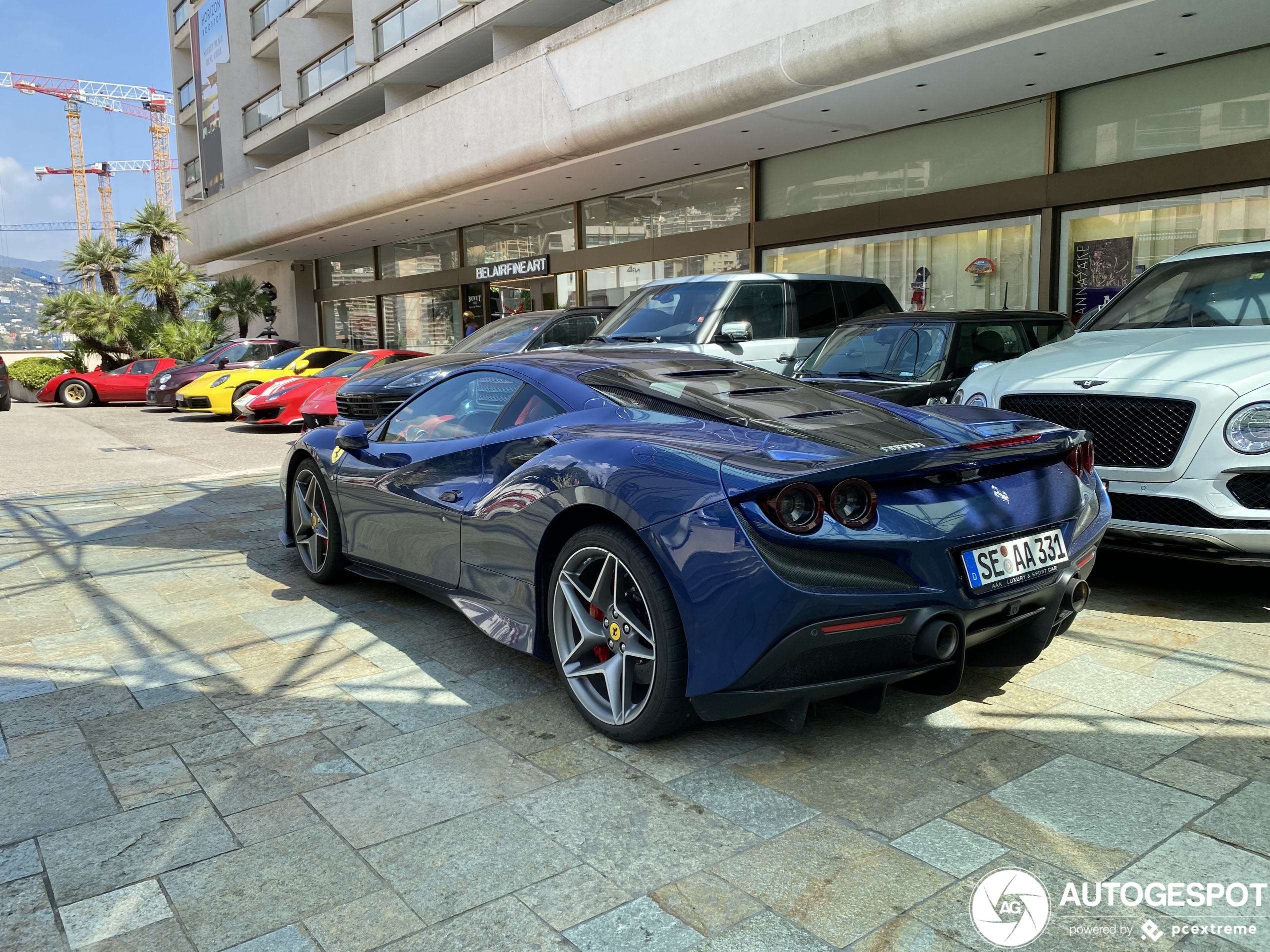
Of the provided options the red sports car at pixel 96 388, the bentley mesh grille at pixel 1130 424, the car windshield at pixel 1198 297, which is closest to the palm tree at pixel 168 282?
the red sports car at pixel 96 388

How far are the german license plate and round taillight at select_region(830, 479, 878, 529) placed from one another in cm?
34

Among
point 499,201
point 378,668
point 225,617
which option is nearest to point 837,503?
point 378,668

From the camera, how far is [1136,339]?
5.33 meters

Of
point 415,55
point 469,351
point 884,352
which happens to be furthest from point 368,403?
point 415,55

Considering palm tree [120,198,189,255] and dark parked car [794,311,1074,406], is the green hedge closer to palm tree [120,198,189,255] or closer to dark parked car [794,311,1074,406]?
palm tree [120,198,189,255]

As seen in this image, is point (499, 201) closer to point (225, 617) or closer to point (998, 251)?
point (998, 251)

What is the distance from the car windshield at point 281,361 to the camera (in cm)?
1745

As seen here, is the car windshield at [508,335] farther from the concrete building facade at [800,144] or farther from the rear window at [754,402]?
the rear window at [754,402]

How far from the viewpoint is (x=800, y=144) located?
14469 mm

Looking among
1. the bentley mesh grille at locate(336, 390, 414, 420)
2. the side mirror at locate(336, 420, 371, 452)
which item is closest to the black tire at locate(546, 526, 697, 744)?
the side mirror at locate(336, 420, 371, 452)

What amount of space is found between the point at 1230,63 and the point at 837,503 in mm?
10197

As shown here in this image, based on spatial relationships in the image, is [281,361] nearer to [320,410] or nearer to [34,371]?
[320,410]

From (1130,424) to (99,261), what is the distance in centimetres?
4140

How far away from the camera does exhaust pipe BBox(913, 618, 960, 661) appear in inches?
A: 107
